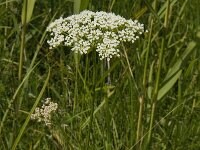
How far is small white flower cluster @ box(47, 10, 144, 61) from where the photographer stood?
1.04 meters

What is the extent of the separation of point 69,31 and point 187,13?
1.22 metres

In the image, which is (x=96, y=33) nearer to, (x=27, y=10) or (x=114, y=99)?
(x=27, y=10)

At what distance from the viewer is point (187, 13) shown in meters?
2.19

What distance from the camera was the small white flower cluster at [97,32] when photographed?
1044 millimetres

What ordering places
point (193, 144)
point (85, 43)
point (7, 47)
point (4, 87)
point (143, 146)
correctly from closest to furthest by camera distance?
point (85, 43), point (143, 146), point (193, 144), point (4, 87), point (7, 47)

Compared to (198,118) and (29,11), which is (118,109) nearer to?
(198,118)

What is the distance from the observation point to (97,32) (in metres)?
1.06

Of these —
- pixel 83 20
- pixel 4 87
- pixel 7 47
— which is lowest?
pixel 4 87

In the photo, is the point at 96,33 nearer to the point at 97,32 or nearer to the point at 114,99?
the point at 97,32

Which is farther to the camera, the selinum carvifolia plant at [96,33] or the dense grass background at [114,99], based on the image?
the dense grass background at [114,99]

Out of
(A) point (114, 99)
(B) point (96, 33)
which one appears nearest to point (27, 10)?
(B) point (96, 33)

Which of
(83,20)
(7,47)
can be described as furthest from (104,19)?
(7,47)

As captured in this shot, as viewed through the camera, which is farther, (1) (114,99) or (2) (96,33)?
(1) (114,99)

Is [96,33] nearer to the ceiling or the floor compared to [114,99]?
nearer to the ceiling
